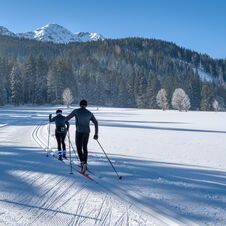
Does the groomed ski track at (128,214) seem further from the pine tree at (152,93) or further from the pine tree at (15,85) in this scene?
the pine tree at (152,93)

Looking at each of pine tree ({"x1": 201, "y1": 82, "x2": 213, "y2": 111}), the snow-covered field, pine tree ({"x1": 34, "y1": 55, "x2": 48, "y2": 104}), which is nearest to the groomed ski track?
the snow-covered field

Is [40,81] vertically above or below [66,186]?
above

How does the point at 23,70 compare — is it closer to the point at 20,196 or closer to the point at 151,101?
the point at 151,101

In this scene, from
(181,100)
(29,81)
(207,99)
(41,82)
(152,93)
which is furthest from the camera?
(152,93)

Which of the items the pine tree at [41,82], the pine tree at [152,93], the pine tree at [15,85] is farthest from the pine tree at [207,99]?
the pine tree at [15,85]

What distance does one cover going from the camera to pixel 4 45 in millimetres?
194375

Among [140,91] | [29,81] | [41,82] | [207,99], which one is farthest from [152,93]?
[29,81]

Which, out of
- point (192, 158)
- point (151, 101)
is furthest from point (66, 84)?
point (192, 158)

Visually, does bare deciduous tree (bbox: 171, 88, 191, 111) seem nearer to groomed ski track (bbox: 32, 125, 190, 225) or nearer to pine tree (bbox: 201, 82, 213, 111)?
pine tree (bbox: 201, 82, 213, 111)

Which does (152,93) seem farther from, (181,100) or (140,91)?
(181,100)

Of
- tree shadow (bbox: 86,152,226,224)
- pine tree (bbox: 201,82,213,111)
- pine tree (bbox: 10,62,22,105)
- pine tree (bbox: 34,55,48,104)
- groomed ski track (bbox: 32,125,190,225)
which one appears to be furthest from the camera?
pine tree (bbox: 201,82,213,111)

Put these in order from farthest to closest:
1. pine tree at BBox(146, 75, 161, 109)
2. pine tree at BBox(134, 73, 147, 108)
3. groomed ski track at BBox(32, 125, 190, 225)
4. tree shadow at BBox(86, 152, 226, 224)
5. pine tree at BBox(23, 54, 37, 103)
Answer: pine tree at BBox(134, 73, 147, 108) → pine tree at BBox(146, 75, 161, 109) → pine tree at BBox(23, 54, 37, 103) → tree shadow at BBox(86, 152, 226, 224) → groomed ski track at BBox(32, 125, 190, 225)

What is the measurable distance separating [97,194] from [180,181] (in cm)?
222

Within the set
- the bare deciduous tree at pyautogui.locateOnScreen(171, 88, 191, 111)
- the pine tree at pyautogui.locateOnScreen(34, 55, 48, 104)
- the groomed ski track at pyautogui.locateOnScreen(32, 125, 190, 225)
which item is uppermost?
the pine tree at pyautogui.locateOnScreen(34, 55, 48, 104)
